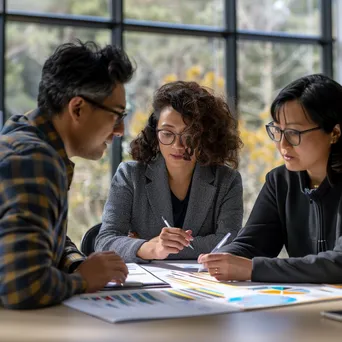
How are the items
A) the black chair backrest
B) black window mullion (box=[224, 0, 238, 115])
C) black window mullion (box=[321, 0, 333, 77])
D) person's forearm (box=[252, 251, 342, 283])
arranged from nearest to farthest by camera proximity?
1. person's forearm (box=[252, 251, 342, 283])
2. the black chair backrest
3. black window mullion (box=[224, 0, 238, 115])
4. black window mullion (box=[321, 0, 333, 77])

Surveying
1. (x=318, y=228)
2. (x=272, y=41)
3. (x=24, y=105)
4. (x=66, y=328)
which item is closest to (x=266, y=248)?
(x=318, y=228)

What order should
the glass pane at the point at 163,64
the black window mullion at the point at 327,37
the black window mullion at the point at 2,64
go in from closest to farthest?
1. the black window mullion at the point at 2,64
2. the glass pane at the point at 163,64
3. the black window mullion at the point at 327,37

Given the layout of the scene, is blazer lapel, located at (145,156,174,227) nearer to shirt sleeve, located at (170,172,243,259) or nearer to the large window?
shirt sleeve, located at (170,172,243,259)

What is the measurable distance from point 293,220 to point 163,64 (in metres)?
3.01

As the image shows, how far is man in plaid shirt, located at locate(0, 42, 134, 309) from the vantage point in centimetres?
170

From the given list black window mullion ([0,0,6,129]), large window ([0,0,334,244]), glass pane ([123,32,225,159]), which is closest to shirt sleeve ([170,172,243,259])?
large window ([0,0,334,244])

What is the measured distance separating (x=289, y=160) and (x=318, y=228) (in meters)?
0.28

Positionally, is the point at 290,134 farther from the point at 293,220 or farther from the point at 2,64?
the point at 2,64

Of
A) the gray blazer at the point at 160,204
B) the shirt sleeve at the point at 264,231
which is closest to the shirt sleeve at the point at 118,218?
the gray blazer at the point at 160,204

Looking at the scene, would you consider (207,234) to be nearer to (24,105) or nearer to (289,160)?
(289,160)

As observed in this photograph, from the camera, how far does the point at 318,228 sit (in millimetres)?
2611

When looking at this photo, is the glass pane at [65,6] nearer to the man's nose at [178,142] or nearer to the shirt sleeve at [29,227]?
the man's nose at [178,142]

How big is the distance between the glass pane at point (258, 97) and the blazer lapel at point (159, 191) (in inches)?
94.7

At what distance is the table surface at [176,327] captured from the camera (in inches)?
57.3
